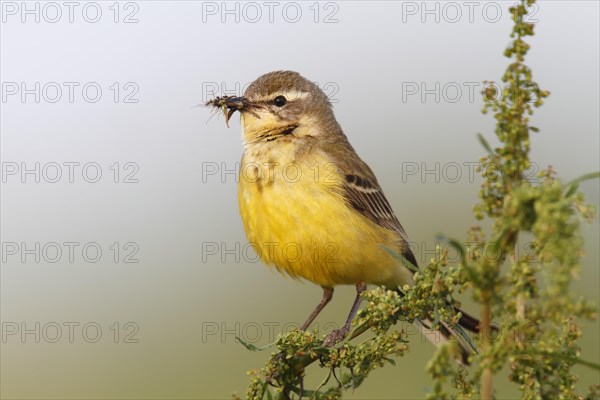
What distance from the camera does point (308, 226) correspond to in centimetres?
530

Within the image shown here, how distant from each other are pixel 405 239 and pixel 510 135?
16.3 feet

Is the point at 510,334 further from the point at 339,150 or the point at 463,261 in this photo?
the point at 339,150

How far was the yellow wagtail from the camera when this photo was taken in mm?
5359

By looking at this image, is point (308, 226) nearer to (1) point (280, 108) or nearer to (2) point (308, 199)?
(2) point (308, 199)

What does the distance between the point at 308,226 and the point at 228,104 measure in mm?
1380

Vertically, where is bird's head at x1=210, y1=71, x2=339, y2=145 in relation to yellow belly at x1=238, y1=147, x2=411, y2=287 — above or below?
above

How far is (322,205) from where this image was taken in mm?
5418

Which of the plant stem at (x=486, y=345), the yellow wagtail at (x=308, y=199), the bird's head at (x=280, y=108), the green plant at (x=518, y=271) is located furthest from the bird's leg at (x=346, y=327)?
the plant stem at (x=486, y=345)

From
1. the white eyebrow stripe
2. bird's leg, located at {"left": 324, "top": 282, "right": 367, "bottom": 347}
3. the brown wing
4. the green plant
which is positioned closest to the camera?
the green plant

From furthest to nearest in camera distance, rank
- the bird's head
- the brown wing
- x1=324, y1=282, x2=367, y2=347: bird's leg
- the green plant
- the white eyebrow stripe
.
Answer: the white eyebrow stripe < the bird's head < the brown wing < x1=324, y1=282, x2=367, y2=347: bird's leg < the green plant

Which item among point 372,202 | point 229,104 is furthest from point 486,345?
point 229,104

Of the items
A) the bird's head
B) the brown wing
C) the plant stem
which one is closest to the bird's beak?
the bird's head

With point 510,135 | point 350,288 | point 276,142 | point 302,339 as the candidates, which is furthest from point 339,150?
point 510,135

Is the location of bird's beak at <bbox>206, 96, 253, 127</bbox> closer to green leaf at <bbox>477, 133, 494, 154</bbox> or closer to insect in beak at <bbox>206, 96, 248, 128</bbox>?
insect in beak at <bbox>206, 96, 248, 128</bbox>
